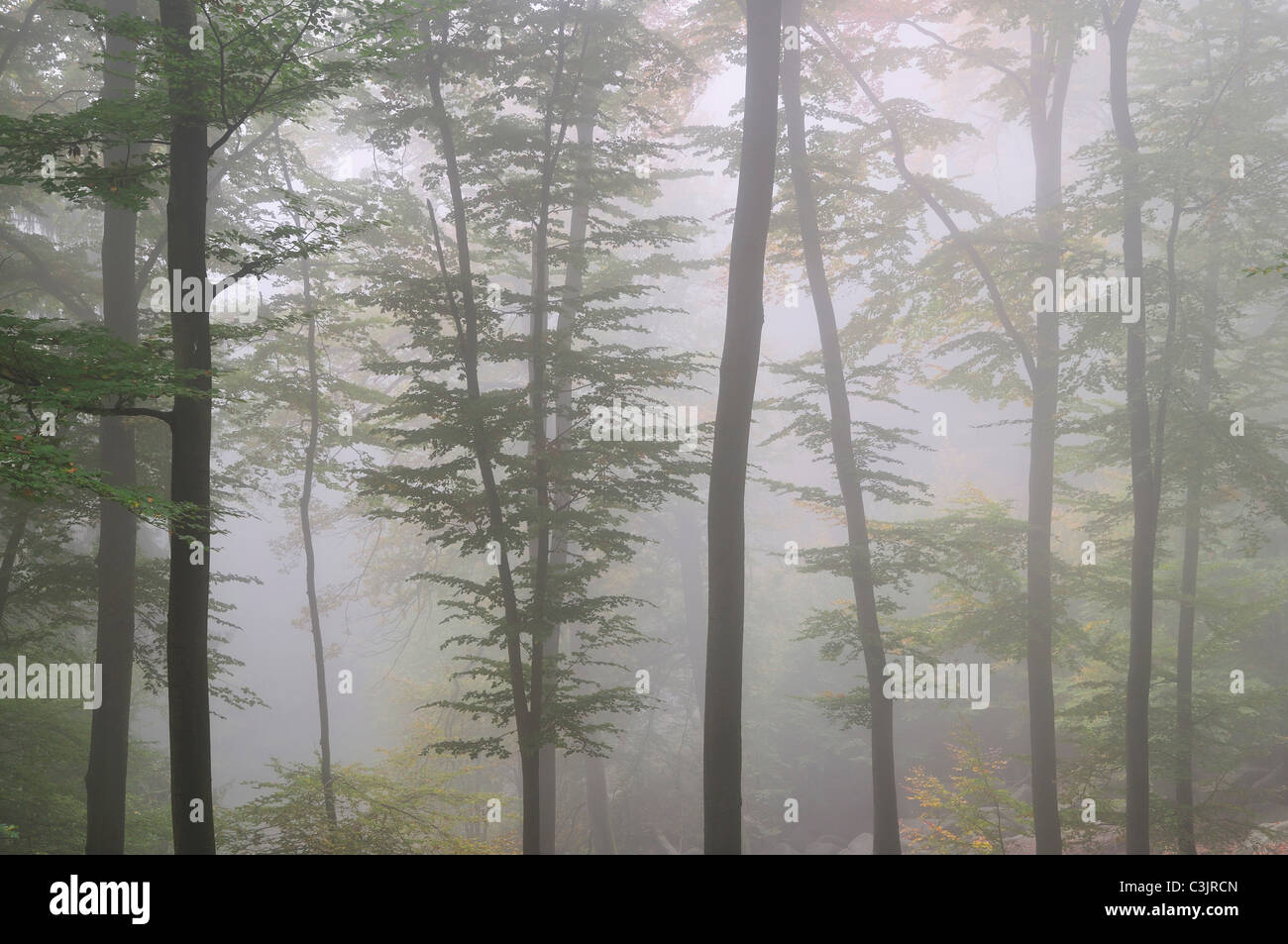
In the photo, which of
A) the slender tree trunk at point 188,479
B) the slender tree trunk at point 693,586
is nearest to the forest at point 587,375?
the slender tree trunk at point 188,479

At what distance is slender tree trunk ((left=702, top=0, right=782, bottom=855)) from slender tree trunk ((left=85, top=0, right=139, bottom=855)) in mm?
7338

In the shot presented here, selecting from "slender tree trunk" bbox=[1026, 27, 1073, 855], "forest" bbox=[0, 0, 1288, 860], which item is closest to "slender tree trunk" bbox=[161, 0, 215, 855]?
"forest" bbox=[0, 0, 1288, 860]

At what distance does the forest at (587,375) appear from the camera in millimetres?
6277

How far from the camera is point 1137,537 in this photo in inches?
413

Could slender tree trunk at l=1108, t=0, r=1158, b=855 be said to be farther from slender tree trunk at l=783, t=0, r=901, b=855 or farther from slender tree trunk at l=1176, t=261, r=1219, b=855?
slender tree trunk at l=783, t=0, r=901, b=855

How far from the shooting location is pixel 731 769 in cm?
711

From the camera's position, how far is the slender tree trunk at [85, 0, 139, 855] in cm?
951

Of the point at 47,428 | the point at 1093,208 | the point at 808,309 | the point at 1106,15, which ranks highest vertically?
the point at 808,309

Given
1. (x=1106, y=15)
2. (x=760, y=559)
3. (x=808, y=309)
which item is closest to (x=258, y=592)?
(x=760, y=559)

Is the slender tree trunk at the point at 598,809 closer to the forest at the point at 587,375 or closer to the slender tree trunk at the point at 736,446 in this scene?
the forest at the point at 587,375

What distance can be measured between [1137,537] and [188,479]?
1114 cm

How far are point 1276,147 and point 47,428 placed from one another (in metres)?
14.6
